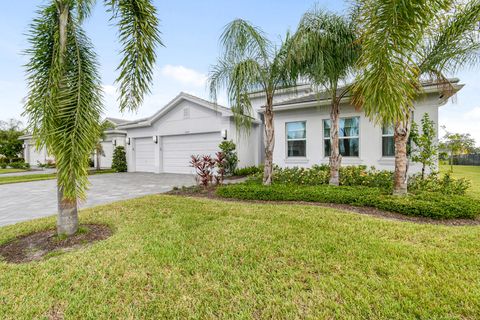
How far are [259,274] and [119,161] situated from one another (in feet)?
56.0

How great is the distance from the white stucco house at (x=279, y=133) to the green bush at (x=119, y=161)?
0.39 metres

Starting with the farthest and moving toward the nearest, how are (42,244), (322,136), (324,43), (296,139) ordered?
(296,139)
(322,136)
(324,43)
(42,244)

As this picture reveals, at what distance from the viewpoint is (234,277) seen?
2740mm

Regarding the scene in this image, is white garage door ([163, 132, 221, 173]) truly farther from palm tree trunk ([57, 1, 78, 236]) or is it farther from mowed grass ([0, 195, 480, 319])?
palm tree trunk ([57, 1, 78, 236])

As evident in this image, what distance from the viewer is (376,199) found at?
5.60 metres

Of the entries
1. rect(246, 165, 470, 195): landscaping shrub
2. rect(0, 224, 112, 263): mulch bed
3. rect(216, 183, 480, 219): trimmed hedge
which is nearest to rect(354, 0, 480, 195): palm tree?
rect(216, 183, 480, 219): trimmed hedge

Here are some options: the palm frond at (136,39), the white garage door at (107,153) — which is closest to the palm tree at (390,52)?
the palm frond at (136,39)

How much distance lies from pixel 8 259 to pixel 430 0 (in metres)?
8.25

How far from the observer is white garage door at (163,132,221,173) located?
13.5 metres

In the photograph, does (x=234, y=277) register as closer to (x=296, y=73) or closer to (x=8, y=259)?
(x=8, y=259)

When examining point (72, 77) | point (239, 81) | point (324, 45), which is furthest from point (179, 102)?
point (72, 77)

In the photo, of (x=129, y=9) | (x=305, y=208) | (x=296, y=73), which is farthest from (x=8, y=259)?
(x=296, y=73)

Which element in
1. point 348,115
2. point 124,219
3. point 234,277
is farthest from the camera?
point 348,115

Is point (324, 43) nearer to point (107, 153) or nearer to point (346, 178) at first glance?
point (346, 178)
